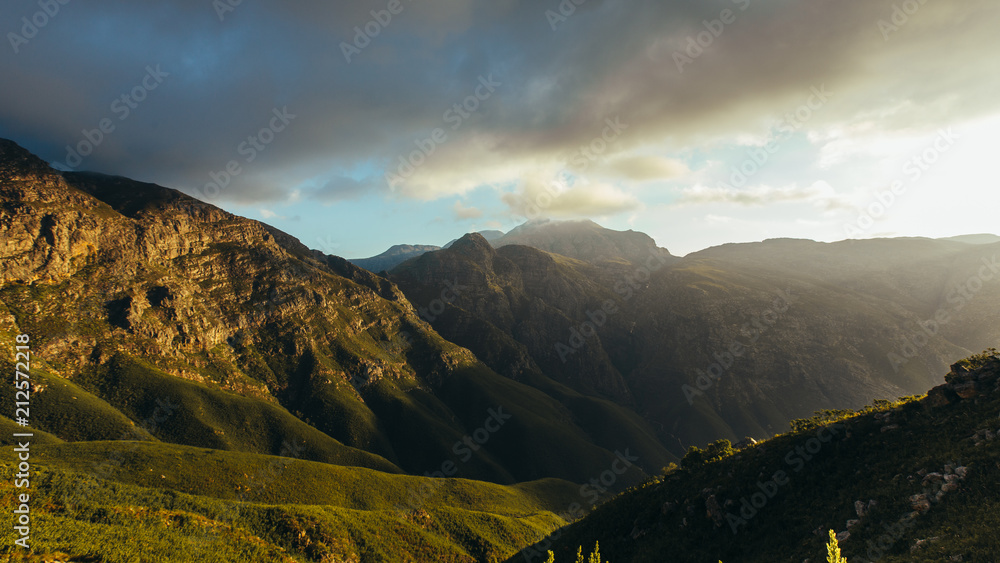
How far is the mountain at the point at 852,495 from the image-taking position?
3584 centimetres

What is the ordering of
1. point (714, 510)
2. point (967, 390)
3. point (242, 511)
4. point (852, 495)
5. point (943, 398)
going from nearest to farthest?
point (852, 495) → point (967, 390) → point (943, 398) → point (714, 510) → point (242, 511)

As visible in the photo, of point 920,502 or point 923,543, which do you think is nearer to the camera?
point 923,543

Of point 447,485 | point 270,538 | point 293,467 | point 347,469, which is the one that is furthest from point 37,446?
point 447,485

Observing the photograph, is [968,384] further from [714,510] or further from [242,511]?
[242,511]

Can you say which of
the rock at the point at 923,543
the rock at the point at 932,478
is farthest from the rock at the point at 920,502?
the rock at the point at 923,543

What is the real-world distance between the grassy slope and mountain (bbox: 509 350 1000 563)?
58073 millimetres

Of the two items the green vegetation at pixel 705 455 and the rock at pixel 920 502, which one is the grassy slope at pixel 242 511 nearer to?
the green vegetation at pixel 705 455

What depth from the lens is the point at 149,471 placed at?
135 m

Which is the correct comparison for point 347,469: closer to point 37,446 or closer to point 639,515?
point 37,446

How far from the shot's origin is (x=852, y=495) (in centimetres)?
4581

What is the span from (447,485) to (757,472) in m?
166

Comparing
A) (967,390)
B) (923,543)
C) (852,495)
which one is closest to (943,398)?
(967,390)

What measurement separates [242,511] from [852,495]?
353 ft

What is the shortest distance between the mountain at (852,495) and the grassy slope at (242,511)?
58073 mm
